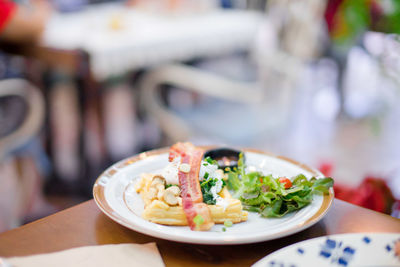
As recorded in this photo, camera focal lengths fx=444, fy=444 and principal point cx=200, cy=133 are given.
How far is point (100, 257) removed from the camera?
27.5 inches

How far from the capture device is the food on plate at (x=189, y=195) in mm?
745

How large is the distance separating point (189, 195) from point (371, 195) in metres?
0.61

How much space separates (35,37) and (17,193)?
2.64 ft

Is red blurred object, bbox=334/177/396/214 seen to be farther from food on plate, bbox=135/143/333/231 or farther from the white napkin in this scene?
the white napkin

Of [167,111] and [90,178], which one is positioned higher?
[167,111]

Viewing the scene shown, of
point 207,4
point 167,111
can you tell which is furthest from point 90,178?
point 207,4

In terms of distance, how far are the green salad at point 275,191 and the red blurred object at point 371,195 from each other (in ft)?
1.15

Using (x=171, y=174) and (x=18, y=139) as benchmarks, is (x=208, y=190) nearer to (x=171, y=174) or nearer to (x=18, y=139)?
(x=171, y=174)

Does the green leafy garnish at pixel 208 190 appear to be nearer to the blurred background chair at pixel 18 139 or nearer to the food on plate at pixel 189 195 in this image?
the food on plate at pixel 189 195

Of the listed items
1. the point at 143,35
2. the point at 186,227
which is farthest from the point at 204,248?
the point at 143,35

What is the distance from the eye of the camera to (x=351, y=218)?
0.84 metres

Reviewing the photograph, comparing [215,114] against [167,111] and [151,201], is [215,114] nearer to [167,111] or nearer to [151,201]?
[167,111]

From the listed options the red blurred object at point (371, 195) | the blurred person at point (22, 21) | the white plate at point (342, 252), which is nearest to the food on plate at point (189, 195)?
the white plate at point (342, 252)

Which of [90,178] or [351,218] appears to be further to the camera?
[90,178]
